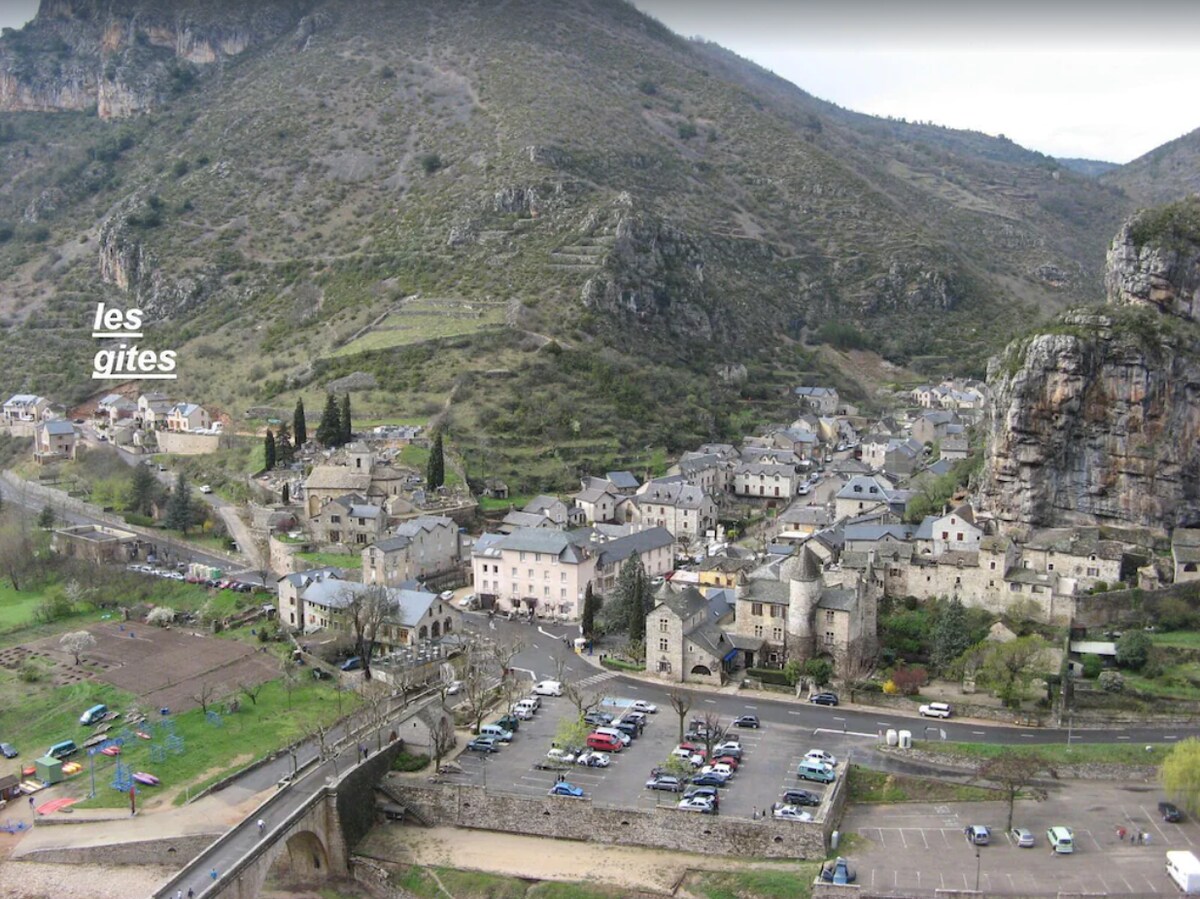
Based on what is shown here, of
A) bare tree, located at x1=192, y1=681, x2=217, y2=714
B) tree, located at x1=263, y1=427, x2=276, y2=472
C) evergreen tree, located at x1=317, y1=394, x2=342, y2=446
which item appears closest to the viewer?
bare tree, located at x1=192, y1=681, x2=217, y2=714

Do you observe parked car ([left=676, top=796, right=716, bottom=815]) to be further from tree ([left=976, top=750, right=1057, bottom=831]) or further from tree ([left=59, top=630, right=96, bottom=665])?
tree ([left=59, top=630, right=96, bottom=665])

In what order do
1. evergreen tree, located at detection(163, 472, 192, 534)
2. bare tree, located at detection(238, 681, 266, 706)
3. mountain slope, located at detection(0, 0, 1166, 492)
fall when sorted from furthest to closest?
1. mountain slope, located at detection(0, 0, 1166, 492)
2. evergreen tree, located at detection(163, 472, 192, 534)
3. bare tree, located at detection(238, 681, 266, 706)

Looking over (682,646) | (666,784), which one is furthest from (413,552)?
(666,784)

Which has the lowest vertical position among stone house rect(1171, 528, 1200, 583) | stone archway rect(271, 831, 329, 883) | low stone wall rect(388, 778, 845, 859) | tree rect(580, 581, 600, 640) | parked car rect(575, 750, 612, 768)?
stone archway rect(271, 831, 329, 883)

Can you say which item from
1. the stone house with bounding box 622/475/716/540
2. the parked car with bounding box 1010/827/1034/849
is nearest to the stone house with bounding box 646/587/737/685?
the parked car with bounding box 1010/827/1034/849

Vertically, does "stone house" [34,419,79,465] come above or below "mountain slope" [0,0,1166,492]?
below

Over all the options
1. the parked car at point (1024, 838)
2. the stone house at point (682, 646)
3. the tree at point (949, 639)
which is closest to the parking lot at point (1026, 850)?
→ the parked car at point (1024, 838)

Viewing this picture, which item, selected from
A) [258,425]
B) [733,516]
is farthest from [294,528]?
[733,516]

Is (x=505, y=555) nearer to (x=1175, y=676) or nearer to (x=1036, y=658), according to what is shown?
(x=1036, y=658)

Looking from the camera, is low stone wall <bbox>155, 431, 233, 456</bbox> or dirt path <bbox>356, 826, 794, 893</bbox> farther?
low stone wall <bbox>155, 431, 233, 456</bbox>
